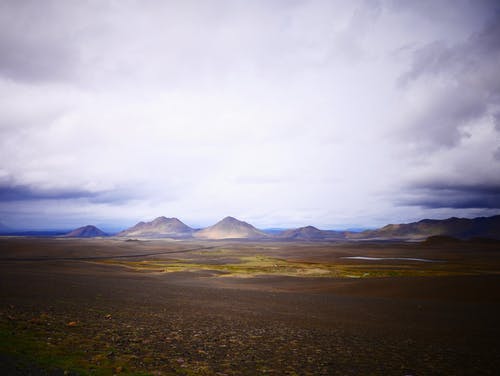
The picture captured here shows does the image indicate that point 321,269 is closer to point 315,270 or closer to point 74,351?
point 315,270

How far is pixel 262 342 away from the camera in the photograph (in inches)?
553

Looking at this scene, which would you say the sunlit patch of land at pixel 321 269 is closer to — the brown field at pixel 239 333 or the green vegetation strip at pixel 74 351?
the brown field at pixel 239 333

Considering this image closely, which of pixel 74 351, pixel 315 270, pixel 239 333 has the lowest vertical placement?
pixel 315 270

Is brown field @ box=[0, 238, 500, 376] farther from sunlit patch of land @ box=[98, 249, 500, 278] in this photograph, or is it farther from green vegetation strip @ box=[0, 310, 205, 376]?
sunlit patch of land @ box=[98, 249, 500, 278]

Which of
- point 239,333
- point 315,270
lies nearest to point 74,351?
point 239,333

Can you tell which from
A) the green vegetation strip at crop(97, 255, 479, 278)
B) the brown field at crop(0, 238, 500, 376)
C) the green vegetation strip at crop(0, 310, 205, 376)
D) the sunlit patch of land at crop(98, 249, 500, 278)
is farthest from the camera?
the sunlit patch of land at crop(98, 249, 500, 278)

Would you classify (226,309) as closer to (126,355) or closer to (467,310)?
(126,355)

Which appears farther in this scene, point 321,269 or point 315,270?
point 321,269

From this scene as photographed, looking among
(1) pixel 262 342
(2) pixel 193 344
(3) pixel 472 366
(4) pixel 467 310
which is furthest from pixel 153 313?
(4) pixel 467 310

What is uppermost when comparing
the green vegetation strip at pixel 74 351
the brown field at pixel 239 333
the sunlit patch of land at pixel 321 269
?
the green vegetation strip at pixel 74 351

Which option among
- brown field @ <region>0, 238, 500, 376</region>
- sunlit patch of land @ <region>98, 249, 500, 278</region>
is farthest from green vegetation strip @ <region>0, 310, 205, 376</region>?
sunlit patch of land @ <region>98, 249, 500, 278</region>

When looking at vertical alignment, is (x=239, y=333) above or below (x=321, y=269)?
above

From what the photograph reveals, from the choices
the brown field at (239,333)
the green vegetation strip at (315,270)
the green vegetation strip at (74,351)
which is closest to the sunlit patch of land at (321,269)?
the green vegetation strip at (315,270)

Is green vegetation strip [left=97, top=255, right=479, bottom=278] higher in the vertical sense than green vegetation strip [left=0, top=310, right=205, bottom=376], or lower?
lower
